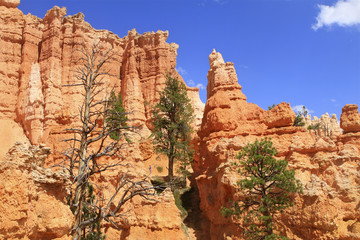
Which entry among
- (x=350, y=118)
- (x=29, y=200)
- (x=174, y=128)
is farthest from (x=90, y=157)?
(x=350, y=118)

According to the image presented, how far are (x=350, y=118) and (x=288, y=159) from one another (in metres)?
11.8

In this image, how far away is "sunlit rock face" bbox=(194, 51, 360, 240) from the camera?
44.3ft

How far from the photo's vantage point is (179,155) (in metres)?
24.0

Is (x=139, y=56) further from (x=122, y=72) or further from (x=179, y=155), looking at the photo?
(x=179, y=155)

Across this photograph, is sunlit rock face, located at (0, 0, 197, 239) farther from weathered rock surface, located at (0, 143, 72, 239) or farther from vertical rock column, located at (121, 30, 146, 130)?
weathered rock surface, located at (0, 143, 72, 239)

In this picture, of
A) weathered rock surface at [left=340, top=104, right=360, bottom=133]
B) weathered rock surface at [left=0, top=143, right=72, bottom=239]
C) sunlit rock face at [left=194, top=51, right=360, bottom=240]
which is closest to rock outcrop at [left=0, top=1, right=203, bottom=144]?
sunlit rock face at [left=194, top=51, right=360, bottom=240]

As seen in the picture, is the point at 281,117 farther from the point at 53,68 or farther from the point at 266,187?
the point at 53,68

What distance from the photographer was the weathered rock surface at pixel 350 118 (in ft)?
80.9

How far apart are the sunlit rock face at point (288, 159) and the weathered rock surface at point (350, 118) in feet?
0.23

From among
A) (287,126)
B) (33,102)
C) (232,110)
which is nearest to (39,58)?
(33,102)

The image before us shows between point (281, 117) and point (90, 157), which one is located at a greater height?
point (281, 117)

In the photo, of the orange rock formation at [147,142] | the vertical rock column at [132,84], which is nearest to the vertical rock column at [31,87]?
the orange rock formation at [147,142]

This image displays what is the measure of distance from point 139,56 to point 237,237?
3868 cm

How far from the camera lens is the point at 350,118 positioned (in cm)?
2491
